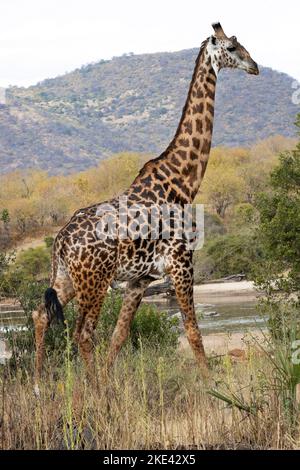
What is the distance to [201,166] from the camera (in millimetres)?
7922

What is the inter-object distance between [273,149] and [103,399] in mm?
63659

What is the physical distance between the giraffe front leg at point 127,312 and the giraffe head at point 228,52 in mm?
1990

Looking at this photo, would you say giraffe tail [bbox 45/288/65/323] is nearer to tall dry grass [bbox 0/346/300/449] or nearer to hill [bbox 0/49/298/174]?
tall dry grass [bbox 0/346/300/449]

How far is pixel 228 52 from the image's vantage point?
7.74m

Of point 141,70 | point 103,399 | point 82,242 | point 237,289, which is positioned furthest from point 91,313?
point 141,70

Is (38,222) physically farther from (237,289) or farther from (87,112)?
(87,112)

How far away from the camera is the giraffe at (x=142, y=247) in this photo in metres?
7.33

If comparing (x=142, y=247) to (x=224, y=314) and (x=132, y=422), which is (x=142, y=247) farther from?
(x=224, y=314)

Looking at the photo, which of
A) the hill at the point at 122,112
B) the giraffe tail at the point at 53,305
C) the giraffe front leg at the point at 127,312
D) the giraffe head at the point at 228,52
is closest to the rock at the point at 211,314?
the giraffe front leg at the point at 127,312

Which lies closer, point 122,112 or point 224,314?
point 224,314

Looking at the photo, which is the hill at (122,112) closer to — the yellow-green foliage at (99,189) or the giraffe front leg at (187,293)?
the yellow-green foliage at (99,189)

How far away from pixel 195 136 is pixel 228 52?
79 centimetres

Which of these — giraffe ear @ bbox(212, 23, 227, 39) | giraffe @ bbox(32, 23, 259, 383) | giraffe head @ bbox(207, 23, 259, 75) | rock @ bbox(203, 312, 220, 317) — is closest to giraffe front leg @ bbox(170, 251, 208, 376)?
giraffe @ bbox(32, 23, 259, 383)

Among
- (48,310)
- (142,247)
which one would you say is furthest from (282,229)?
(48,310)
